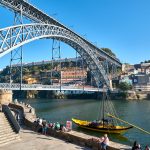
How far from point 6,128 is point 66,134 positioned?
493 cm

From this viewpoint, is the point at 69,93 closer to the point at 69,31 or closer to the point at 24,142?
the point at 69,31

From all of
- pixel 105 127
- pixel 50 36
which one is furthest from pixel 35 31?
pixel 105 127

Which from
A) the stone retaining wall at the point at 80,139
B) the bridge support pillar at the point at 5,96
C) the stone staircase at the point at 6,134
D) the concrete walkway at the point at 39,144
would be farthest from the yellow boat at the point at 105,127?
the bridge support pillar at the point at 5,96

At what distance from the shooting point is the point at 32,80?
13925 cm

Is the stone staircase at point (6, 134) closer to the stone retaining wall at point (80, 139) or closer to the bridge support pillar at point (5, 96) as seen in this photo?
the stone retaining wall at point (80, 139)

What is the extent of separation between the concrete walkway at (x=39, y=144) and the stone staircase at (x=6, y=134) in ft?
1.82

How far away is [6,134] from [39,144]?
3.05 m

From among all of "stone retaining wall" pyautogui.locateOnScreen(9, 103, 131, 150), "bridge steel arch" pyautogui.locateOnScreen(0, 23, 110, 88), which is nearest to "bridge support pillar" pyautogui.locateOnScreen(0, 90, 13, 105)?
"bridge steel arch" pyautogui.locateOnScreen(0, 23, 110, 88)

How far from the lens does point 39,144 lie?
69.1 ft

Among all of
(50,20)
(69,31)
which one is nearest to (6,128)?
(50,20)

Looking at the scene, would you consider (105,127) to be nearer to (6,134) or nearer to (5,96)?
(6,134)

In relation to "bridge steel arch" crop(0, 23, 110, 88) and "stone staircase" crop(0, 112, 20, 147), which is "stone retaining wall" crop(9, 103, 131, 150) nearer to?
"stone staircase" crop(0, 112, 20, 147)

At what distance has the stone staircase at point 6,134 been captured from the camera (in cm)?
2144

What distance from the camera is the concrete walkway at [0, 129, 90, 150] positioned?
20.1 meters
